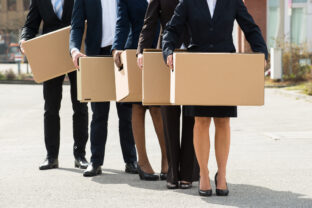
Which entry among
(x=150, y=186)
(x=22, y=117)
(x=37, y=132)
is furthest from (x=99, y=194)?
(x=22, y=117)

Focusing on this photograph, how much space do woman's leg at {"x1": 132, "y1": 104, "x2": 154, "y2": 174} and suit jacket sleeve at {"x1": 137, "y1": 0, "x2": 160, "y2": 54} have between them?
29.5 inches

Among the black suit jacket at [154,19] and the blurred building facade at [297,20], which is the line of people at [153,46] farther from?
the blurred building facade at [297,20]

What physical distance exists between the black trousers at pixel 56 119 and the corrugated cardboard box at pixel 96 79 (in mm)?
898

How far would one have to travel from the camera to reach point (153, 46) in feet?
22.1

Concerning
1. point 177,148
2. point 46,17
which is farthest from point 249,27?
point 46,17

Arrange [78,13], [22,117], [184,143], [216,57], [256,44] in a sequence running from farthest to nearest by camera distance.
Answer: [22,117], [78,13], [184,143], [256,44], [216,57]

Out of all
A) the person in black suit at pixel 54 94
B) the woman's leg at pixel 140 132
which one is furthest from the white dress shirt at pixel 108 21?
the woman's leg at pixel 140 132

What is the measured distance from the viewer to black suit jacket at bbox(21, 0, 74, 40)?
766 centimetres

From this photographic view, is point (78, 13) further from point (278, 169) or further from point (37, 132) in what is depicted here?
point (37, 132)

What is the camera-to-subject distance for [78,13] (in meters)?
7.20

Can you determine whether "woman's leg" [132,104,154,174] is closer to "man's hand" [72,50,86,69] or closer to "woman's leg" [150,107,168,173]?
"woman's leg" [150,107,168,173]

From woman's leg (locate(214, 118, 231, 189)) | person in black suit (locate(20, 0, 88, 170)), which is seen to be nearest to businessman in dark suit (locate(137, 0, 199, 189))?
woman's leg (locate(214, 118, 231, 189))

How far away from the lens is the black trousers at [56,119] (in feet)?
25.7

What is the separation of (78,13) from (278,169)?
238 centimetres
